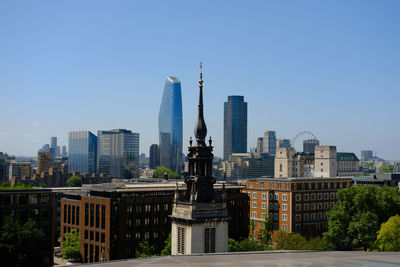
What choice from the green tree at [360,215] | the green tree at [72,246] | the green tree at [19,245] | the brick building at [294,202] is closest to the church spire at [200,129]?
the green tree at [19,245]

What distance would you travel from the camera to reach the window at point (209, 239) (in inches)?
2325

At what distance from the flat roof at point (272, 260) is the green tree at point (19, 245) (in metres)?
45.9

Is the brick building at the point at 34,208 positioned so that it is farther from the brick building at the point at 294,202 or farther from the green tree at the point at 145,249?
the brick building at the point at 294,202

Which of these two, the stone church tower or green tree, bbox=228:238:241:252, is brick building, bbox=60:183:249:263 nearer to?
green tree, bbox=228:238:241:252

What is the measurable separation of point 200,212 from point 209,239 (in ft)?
11.9

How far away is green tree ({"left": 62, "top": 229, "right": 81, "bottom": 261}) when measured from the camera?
11069 centimetres

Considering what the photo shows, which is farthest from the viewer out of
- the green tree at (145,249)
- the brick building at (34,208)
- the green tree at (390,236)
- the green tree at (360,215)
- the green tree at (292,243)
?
the green tree at (360,215)

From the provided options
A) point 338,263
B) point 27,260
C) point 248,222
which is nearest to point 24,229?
point 27,260

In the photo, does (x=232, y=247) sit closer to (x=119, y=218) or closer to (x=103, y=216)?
(x=119, y=218)

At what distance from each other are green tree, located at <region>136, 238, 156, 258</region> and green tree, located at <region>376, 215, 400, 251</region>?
45369 millimetres

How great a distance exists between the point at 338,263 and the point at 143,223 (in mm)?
81372

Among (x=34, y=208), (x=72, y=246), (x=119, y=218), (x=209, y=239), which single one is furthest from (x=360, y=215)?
(x=34, y=208)

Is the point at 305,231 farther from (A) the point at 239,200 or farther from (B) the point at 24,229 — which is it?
(B) the point at 24,229

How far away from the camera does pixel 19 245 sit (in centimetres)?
7344
